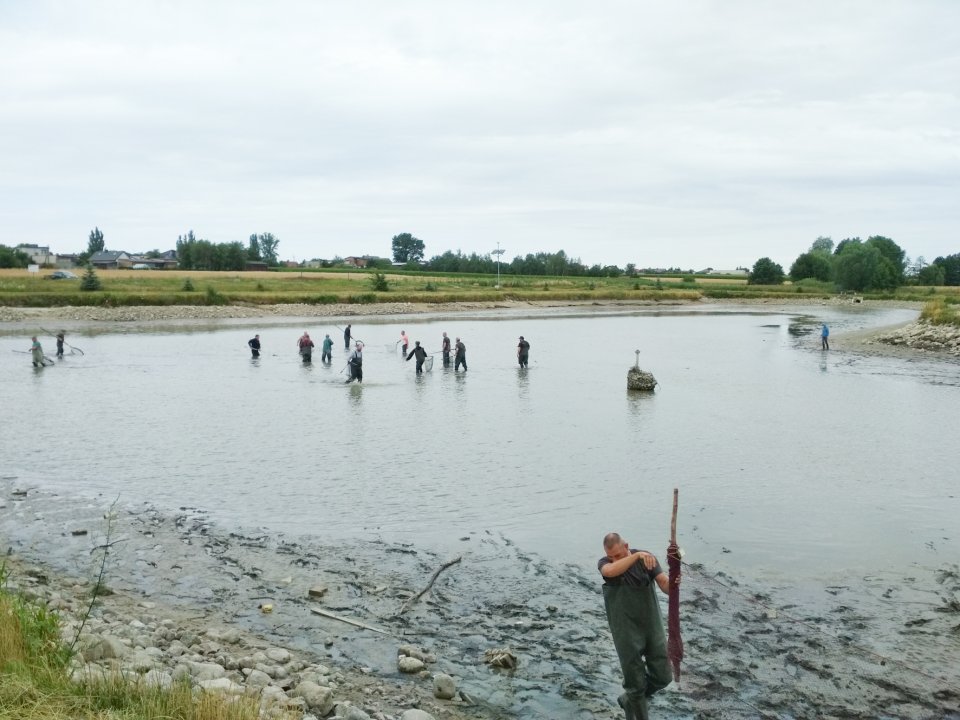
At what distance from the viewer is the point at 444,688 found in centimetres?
852

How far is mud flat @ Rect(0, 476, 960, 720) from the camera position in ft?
27.9

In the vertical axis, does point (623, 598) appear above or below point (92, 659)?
above

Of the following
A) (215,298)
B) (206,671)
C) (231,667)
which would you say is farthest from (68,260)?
(206,671)

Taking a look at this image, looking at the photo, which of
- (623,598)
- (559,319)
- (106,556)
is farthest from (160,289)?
(623,598)

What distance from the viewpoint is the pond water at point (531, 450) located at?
14609mm

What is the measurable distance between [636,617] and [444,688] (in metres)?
2.31

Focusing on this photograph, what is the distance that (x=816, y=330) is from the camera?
240 ft

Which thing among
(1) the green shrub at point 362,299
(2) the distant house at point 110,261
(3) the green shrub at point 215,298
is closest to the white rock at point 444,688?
(3) the green shrub at point 215,298

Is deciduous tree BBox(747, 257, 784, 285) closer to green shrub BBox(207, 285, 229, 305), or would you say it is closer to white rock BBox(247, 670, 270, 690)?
green shrub BBox(207, 285, 229, 305)

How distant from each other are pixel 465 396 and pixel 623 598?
24.3 m

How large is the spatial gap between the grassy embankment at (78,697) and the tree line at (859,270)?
533ft

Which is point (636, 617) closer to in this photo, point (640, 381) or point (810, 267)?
point (640, 381)

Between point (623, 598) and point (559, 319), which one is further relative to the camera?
point (559, 319)

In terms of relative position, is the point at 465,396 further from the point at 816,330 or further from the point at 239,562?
the point at 816,330
